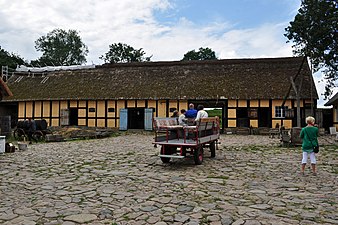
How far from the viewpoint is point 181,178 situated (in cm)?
665

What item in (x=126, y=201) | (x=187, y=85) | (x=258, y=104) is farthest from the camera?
(x=187, y=85)

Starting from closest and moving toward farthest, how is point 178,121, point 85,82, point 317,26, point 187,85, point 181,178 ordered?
point 181,178 → point 178,121 → point 317,26 → point 187,85 → point 85,82

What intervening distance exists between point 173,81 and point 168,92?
1.62 m

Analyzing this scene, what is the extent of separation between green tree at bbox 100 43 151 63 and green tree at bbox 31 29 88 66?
4.21 meters

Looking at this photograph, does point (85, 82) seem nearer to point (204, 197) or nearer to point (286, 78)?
point (286, 78)

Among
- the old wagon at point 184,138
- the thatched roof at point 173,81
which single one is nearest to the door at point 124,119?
the thatched roof at point 173,81

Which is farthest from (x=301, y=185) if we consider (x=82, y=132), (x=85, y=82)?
(x=85, y=82)

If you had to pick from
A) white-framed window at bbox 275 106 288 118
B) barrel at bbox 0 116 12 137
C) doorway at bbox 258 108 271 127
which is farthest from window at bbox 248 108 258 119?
barrel at bbox 0 116 12 137

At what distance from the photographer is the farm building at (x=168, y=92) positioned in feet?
67.7

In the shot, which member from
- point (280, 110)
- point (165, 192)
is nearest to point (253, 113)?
point (280, 110)

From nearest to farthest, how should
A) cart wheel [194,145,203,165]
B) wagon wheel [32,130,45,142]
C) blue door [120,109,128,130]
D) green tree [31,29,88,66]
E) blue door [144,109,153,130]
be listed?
1. cart wheel [194,145,203,165]
2. wagon wheel [32,130,45,142]
3. blue door [144,109,153,130]
4. blue door [120,109,128,130]
5. green tree [31,29,88,66]

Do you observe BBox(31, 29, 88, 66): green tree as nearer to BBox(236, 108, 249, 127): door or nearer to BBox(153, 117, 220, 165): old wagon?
BBox(236, 108, 249, 127): door

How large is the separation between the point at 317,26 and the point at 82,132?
15.2 metres

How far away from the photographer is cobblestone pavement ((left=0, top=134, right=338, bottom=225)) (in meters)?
4.17
